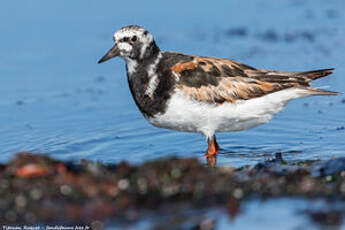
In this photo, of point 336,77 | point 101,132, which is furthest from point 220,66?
point 336,77

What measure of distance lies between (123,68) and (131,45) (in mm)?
4640

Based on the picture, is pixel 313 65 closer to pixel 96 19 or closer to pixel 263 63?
pixel 263 63

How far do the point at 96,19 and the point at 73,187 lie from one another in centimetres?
864

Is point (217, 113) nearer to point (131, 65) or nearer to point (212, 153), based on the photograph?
point (212, 153)

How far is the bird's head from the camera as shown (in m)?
7.61

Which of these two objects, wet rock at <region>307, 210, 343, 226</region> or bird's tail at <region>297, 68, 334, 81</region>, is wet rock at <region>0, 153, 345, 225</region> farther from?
bird's tail at <region>297, 68, 334, 81</region>

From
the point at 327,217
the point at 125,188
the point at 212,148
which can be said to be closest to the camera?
the point at 327,217

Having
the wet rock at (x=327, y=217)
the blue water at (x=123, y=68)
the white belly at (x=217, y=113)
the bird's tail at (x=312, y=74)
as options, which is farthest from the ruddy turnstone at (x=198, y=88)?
the wet rock at (x=327, y=217)

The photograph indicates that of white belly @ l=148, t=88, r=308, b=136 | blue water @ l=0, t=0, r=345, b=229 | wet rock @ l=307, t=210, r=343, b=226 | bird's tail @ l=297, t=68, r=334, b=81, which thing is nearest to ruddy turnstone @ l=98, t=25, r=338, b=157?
white belly @ l=148, t=88, r=308, b=136

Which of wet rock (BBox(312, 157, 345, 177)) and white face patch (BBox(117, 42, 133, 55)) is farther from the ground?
white face patch (BBox(117, 42, 133, 55))

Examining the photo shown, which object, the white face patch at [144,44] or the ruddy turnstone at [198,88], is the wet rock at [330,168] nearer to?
the ruddy turnstone at [198,88]

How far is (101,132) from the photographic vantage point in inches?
376

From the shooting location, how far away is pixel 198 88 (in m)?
7.47

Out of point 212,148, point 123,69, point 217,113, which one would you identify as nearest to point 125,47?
point 217,113
